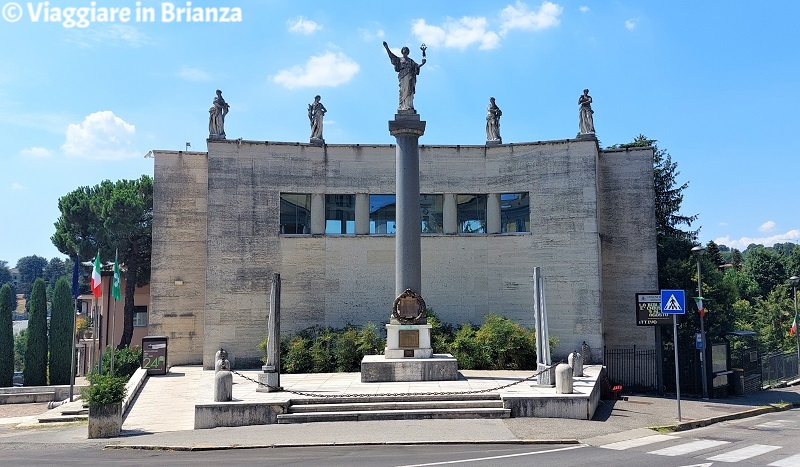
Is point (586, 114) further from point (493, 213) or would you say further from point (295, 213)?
point (295, 213)

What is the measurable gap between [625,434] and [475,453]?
456 centimetres

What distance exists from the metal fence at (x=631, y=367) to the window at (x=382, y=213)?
11063mm

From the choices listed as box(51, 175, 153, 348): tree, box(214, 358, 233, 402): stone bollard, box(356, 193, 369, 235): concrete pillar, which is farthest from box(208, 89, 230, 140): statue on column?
box(51, 175, 153, 348): tree

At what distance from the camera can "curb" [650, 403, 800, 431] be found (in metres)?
16.2

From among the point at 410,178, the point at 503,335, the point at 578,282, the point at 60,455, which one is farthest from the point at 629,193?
the point at 60,455

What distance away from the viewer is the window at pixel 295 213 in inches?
1150

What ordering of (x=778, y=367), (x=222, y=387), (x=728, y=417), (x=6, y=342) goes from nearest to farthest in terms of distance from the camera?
1. (x=222, y=387)
2. (x=728, y=417)
3. (x=778, y=367)
4. (x=6, y=342)

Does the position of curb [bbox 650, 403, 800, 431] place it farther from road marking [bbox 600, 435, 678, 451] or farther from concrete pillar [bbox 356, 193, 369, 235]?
concrete pillar [bbox 356, 193, 369, 235]

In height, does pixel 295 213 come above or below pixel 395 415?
above

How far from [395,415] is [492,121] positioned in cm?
1820

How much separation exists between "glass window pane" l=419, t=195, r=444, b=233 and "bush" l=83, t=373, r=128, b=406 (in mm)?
17260

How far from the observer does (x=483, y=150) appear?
30.1 m

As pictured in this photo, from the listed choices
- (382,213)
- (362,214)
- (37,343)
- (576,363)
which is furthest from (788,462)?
(37,343)

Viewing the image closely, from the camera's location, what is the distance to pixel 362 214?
2962cm
